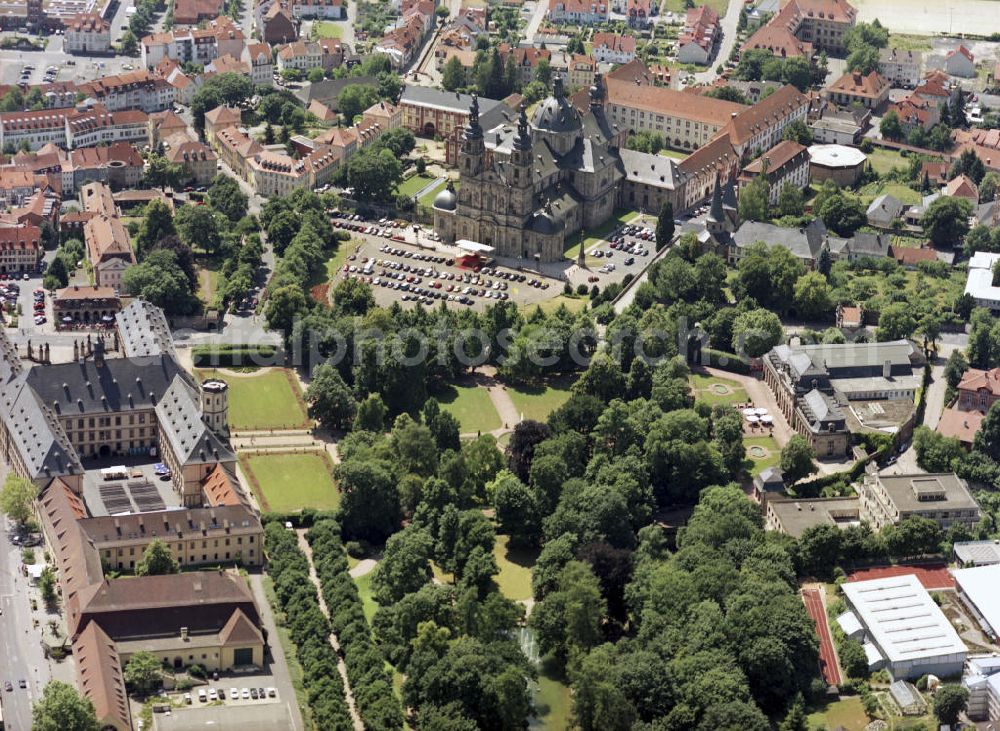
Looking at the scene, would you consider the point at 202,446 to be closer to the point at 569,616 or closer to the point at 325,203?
the point at 569,616

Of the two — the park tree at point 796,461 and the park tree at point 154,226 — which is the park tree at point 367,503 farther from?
the park tree at point 154,226

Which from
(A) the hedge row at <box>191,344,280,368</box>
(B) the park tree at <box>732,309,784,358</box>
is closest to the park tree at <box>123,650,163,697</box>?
(A) the hedge row at <box>191,344,280,368</box>

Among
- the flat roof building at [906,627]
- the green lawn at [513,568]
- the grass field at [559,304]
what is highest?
the flat roof building at [906,627]

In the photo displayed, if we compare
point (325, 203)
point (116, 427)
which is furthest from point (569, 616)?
point (325, 203)

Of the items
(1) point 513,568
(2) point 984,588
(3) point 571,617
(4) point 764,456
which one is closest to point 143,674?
(3) point 571,617

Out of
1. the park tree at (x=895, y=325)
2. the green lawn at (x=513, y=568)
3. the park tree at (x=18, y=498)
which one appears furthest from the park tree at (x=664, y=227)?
the park tree at (x=18, y=498)

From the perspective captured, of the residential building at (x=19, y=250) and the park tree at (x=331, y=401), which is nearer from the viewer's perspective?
the park tree at (x=331, y=401)
